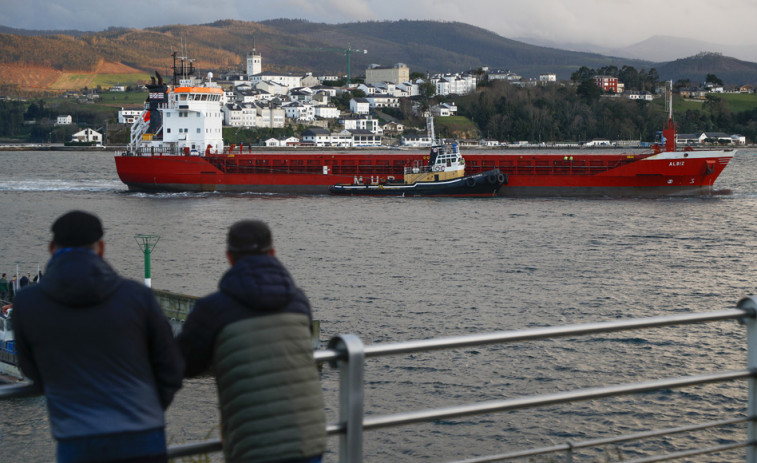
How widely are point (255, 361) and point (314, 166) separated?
140 ft

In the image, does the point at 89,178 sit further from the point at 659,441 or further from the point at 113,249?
the point at 659,441

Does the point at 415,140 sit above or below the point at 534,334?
above

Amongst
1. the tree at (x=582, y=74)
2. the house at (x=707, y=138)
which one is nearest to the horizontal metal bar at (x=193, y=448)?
the house at (x=707, y=138)

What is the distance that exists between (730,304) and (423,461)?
1150 centimetres

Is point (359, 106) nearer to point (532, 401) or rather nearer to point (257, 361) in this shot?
point (532, 401)

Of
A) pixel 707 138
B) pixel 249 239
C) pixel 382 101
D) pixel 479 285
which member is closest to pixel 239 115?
pixel 382 101

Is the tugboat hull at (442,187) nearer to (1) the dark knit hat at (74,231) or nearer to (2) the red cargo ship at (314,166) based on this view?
(2) the red cargo ship at (314,166)

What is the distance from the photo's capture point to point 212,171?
1761 inches

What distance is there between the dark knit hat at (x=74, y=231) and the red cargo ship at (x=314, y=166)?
39638mm

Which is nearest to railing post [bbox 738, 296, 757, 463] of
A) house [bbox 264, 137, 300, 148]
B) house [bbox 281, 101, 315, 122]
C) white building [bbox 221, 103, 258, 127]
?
house [bbox 264, 137, 300, 148]

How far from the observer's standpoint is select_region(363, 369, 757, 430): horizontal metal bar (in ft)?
9.32

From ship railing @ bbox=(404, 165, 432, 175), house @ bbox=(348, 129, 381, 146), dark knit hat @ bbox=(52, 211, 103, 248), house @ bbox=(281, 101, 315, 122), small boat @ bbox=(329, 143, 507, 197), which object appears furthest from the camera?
house @ bbox=(281, 101, 315, 122)

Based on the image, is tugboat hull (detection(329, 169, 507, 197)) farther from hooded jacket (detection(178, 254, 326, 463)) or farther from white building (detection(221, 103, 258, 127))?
white building (detection(221, 103, 258, 127))

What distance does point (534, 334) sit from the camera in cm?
293
